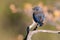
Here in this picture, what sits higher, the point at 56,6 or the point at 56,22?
the point at 56,6

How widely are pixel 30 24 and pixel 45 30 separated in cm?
14

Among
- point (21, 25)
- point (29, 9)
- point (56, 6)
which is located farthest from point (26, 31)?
point (56, 6)

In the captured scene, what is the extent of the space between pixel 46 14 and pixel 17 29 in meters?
0.28

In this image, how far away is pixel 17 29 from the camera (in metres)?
1.29

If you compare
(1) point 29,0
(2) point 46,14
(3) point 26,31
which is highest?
(1) point 29,0

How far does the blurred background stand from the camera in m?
1.28

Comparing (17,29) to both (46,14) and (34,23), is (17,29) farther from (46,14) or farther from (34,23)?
(46,14)

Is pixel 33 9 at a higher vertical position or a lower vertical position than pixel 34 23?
higher

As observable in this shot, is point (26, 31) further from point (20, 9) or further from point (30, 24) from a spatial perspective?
point (20, 9)

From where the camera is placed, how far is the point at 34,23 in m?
1.30

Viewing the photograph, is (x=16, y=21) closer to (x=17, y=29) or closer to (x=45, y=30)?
(x=17, y=29)

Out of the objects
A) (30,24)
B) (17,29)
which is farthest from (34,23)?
(17,29)

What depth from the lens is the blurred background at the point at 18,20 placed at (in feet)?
4.21

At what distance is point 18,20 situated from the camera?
4.24 ft
